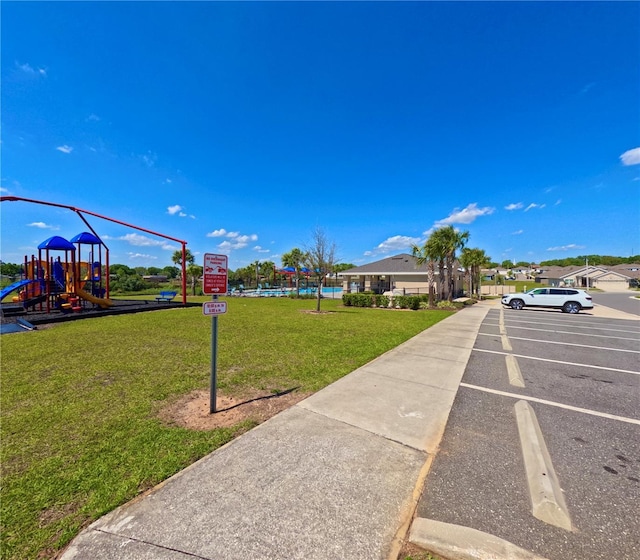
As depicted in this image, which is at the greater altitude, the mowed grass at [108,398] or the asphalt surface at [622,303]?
the mowed grass at [108,398]

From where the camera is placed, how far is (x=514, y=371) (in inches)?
229

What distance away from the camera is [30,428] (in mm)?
3416

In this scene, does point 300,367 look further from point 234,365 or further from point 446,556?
point 446,556

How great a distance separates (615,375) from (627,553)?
5362 mm

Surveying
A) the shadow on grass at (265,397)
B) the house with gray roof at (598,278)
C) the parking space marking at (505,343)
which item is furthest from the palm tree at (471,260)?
the house with gray roof at (598,278)

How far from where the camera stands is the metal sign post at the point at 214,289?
3.80m

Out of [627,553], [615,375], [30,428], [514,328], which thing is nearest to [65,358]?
[30,428]

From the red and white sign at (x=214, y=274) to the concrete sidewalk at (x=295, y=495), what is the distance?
1890 millimetres

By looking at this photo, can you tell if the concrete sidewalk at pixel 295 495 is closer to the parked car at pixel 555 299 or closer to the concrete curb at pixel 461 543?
the concrete curb at pixel 461 543

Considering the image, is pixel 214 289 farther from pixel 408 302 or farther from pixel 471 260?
pixel 471 260

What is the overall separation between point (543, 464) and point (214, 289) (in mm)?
4206

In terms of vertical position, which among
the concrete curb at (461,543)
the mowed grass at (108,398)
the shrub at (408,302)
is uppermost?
the shrub at (408,302)

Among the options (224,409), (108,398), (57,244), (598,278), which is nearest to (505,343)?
(224,409)

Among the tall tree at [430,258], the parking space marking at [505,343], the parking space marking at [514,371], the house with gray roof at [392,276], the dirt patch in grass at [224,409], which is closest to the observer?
the dirt patch in grass at [224,409]
